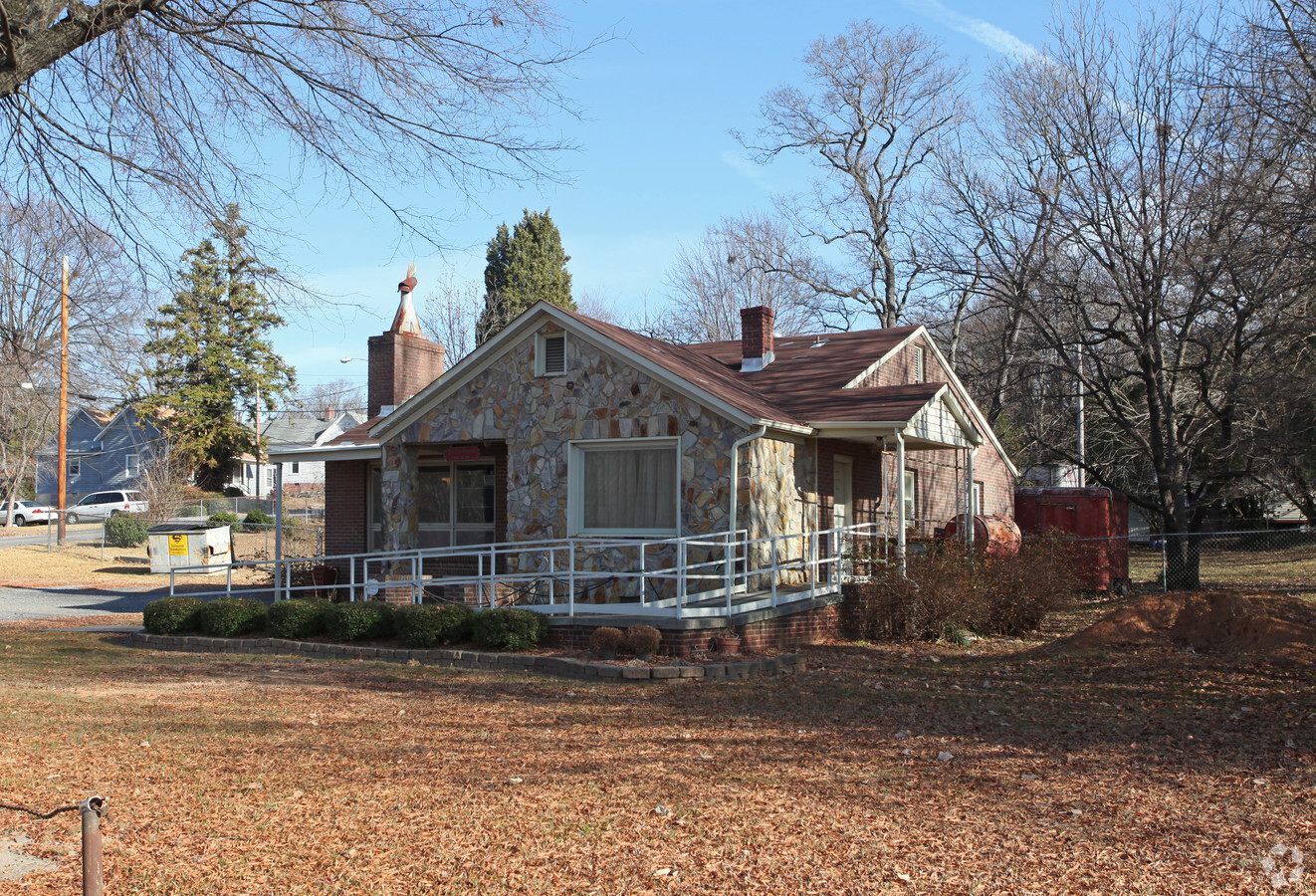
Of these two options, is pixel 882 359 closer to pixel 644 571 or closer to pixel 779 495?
pixel 779 495

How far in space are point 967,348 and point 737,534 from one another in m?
22.8

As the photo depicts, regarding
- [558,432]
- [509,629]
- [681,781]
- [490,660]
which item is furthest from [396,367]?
[681,781]

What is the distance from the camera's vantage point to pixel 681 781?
276 inches

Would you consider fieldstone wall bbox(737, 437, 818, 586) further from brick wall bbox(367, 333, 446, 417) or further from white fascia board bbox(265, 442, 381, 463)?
brick wall bbox(367, 333, 446, 417)

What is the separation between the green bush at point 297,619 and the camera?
14820 mm

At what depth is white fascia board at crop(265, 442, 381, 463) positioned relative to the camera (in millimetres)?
20062

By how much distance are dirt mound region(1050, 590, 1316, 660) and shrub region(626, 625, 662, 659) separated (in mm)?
5137

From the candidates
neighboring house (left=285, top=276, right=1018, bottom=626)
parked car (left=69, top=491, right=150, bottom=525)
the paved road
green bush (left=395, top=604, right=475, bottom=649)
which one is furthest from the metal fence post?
parked car (left=69, top=491, right=150, bottom=525)

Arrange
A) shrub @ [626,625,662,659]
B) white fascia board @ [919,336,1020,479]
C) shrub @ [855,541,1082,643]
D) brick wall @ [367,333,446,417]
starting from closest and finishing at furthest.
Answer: shrub @ [626,625,662,659], shrub @ [855,541,1082,643], white fascia board @ [919,336,1020,479], brick wall @ [367,333,446,417]

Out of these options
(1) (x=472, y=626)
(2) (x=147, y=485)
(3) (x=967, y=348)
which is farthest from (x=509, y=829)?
(2) (x=147, y=485)

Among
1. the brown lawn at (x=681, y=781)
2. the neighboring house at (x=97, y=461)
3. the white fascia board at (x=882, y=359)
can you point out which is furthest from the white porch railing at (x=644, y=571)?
the neighboring house at (x=97, y=461)

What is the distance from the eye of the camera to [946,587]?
1458 centimetres

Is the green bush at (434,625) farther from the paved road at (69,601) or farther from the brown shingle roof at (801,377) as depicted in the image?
the paved road at (69,601)

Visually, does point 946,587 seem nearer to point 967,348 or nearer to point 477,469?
point 477,469
